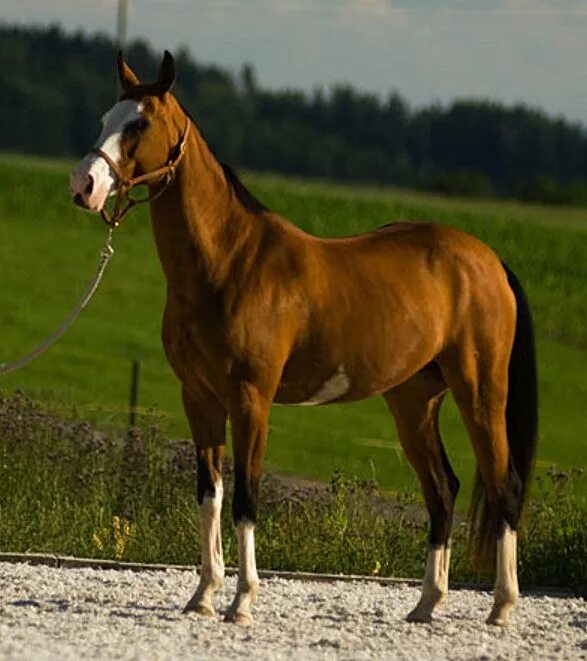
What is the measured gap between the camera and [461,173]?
233 feet

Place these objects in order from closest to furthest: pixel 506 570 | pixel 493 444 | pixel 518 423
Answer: pixel 506 570 < pixel 493 444 < pixel 518 423

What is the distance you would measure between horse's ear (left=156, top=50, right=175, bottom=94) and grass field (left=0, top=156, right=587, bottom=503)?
5300 mm

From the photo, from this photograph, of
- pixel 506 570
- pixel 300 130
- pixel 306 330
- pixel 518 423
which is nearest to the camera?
pixel 306 330

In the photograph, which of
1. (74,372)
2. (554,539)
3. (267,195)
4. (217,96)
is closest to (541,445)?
(74,372)

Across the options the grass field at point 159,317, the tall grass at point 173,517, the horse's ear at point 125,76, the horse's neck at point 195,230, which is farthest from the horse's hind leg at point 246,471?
the grass field at point 159,317

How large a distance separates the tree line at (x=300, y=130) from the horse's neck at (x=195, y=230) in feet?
193

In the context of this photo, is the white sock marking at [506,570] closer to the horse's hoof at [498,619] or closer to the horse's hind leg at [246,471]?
the horse's hoof at [498,619]

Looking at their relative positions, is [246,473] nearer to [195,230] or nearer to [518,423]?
[195,230]

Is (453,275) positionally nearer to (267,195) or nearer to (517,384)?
(517,384)

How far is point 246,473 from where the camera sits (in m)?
8.80

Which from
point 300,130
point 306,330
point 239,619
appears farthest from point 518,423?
point 300,130

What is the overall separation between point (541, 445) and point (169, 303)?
16090 millimetres

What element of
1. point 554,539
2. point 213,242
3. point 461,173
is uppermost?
point 213,242

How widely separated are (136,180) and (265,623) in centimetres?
220
